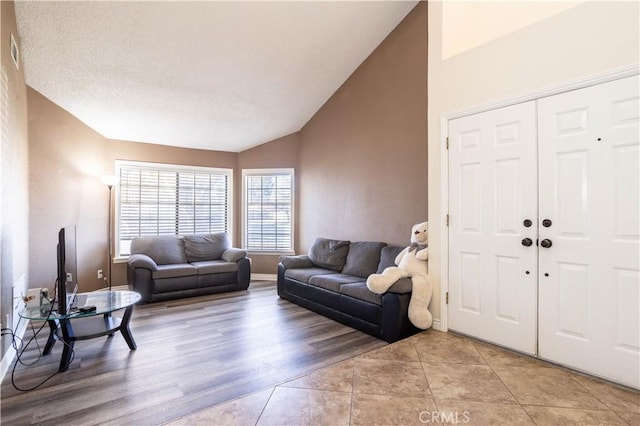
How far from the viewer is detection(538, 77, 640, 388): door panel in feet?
6.40

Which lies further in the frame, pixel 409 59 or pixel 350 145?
pixel 350 145

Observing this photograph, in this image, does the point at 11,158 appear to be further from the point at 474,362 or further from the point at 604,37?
the point at 604,37

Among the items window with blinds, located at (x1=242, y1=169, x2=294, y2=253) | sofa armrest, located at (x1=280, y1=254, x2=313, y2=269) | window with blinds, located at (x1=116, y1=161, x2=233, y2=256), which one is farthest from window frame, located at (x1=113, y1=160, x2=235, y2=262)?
sofa armrest, located at (x1=280, y1=254, x2=313, y2=269)

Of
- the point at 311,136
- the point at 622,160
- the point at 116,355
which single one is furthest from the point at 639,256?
the point at 311,136

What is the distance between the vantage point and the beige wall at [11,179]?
2422 mm

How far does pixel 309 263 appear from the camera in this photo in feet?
15.8

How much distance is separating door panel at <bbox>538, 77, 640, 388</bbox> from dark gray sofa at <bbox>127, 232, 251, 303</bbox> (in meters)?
4.10

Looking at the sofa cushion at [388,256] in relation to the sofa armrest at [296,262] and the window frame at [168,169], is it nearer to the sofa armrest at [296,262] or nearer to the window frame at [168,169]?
the sofa armrest at [296,262]

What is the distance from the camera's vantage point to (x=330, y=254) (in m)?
4.59

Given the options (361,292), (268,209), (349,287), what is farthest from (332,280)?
(268,209)

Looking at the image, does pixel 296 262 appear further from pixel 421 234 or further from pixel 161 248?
pixel 161 248

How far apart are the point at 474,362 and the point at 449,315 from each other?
604 mm

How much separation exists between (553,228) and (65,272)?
3.59m
